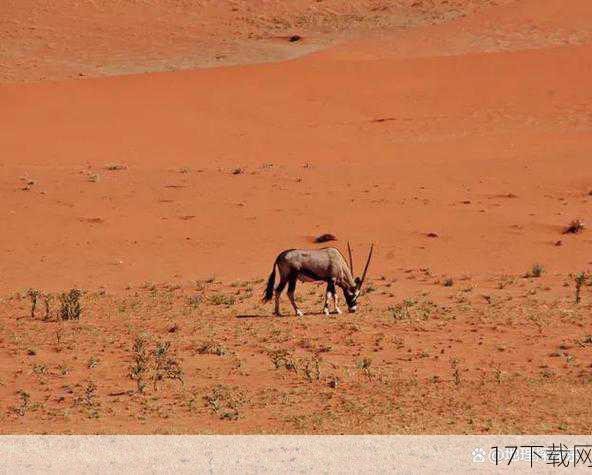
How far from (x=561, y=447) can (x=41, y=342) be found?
7658 millimetres

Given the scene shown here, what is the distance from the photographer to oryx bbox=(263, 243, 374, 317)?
1451 cm

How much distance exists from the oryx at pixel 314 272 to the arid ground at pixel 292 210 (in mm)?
423

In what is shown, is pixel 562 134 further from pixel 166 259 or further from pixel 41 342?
pixel 41 342

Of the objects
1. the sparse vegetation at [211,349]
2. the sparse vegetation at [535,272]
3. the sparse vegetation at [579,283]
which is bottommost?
the sparse vegetation at [211,349]

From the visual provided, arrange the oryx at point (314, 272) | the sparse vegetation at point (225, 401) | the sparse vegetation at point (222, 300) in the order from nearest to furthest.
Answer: the sparse vegetation at point (225, 401) < the oryx at point (314, 272) < the sparse vegetation at point (222, 300)

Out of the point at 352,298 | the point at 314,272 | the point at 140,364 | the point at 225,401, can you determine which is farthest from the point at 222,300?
the point at 225,401

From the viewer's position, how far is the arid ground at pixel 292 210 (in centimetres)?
1108

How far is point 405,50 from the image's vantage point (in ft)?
135

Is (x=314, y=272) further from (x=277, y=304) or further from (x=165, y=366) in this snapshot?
(x=165, y=366)

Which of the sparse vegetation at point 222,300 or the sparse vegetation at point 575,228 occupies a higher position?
the sparse vegetation at point 575,228

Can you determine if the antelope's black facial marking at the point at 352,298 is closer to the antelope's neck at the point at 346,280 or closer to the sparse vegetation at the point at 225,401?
the antelope's neck at the point at 346,280

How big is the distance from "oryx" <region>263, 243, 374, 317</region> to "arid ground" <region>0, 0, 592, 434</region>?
1.39ft

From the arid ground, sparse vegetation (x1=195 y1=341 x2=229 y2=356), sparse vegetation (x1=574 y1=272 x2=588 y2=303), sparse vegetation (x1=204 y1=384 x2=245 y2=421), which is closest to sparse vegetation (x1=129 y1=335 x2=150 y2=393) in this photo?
the arid ground

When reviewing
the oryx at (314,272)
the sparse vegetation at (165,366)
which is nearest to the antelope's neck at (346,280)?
the oryx at (314,272)
